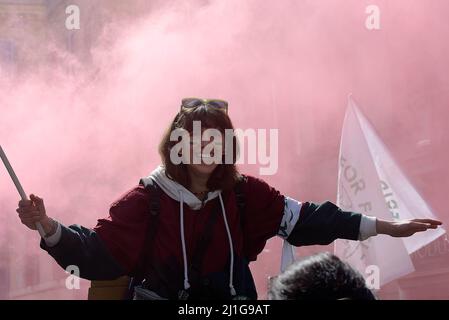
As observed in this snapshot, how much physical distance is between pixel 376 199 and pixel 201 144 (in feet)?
11.0

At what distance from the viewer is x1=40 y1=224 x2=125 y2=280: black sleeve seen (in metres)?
2.40

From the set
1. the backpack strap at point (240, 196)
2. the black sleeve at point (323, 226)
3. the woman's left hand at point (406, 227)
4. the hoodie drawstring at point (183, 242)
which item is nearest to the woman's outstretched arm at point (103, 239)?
the hoodie drawstring at point (183, 242)

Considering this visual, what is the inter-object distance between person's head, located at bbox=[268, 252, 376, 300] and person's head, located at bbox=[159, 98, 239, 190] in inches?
42.0

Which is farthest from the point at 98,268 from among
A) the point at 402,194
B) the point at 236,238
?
the point at 402,194

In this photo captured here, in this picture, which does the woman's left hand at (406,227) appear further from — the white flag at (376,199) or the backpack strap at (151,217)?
the white flag at (376,199)

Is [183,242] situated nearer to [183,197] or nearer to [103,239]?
[183,197]

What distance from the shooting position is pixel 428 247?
8.56 m

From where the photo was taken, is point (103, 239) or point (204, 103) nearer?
point (103, 239)

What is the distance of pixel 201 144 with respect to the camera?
2545 millimetres

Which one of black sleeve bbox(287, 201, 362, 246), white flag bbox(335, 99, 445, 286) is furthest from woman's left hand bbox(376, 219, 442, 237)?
white flag bbox(335, 99, 445, 286)

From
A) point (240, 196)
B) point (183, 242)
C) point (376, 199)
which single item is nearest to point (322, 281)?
point (183, 242)

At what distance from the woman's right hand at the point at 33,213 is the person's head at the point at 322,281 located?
1071 mm

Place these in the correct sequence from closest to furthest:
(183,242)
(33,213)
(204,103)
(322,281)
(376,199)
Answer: (322,281) → (33,213) → (183,242) → (204,103) → (376,199)

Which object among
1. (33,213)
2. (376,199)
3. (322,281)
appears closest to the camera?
(322,281)
